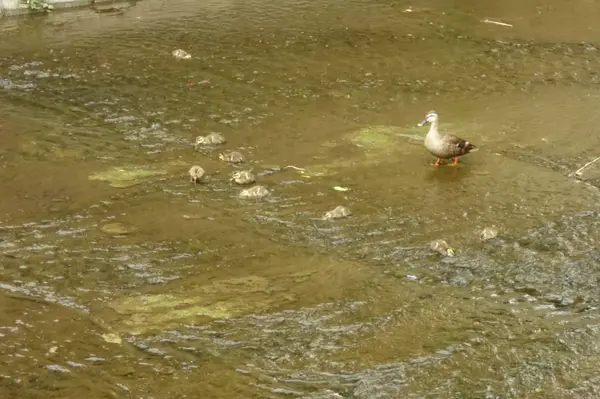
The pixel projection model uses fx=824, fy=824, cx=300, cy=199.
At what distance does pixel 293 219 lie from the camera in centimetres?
853

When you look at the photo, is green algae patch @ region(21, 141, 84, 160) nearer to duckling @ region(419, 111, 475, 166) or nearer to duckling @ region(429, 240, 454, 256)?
duckling @ region(419, 111, 475, 166)

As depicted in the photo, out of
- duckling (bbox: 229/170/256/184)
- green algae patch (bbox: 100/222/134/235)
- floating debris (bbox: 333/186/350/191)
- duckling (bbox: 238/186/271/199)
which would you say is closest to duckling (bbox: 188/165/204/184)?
duckling (bbox: 229/170/256/184)

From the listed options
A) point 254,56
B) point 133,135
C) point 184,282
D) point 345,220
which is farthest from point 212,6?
point 184,282

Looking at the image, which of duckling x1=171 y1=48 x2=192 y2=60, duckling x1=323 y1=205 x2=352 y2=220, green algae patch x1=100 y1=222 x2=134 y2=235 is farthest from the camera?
duckling x1=171 y1=48 x2=192 y2=60

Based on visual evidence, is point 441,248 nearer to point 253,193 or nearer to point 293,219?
point 293,219

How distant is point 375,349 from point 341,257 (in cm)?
153

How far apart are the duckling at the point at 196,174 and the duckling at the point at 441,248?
9.25 ft

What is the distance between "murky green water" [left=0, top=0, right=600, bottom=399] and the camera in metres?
6.21

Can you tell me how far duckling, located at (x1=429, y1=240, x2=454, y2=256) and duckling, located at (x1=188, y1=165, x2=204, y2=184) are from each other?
2819 millimetres

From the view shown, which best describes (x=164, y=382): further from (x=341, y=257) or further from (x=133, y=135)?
(x=133, y=135)

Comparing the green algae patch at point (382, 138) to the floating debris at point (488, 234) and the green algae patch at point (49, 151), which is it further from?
the green algae patch at point (49, 151)

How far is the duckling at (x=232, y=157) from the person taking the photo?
9.82 metres

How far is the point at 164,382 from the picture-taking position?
5922mm

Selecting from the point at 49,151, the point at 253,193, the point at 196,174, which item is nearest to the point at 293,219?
the point at 253,193
